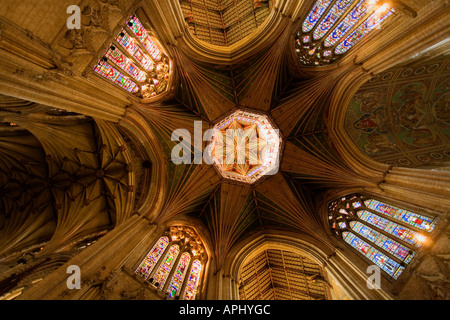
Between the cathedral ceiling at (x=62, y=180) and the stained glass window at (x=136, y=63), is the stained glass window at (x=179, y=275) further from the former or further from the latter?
the stained glass window at (x=136, y=63)

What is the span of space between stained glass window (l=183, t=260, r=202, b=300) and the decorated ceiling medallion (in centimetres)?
470

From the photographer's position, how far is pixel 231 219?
12.2 meters

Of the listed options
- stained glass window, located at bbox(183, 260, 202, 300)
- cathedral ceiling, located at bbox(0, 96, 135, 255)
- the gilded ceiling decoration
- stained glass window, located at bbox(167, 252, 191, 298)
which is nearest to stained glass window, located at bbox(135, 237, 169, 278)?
stained glass window, located at bbox(167, 252, 191, 298)

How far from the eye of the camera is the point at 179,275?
29.8 ft

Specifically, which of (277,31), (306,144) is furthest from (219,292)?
(277,31)

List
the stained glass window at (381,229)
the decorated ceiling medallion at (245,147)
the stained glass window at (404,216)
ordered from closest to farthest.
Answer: the stained glass window at (404,216), the stained glass window at (381,229), the decorated ceiling medallion at (245,147)

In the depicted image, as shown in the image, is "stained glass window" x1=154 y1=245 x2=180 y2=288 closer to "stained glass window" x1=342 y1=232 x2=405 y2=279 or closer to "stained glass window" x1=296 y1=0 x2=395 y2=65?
"stained glass window" x1=342 y1=232 x2=405 y2=279

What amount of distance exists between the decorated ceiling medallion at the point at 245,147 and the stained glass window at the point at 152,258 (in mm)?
4758

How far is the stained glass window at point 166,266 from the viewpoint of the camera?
8188 millimetres

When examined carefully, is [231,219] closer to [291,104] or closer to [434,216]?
[291,104]

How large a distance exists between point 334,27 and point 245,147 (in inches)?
290

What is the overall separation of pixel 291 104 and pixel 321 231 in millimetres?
6319

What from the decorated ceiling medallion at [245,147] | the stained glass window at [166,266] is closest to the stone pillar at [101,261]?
the stained glass window at [166,266]

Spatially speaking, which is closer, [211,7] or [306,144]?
[306,144]
